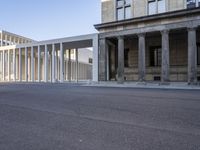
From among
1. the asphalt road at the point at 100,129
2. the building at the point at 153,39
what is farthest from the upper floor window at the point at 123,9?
the asphalt road at the point at 100,129

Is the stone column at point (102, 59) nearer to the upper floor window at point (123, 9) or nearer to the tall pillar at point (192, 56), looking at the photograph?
the upper floor window at point (123, 9)

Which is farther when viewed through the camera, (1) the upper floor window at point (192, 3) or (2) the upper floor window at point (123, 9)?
(2) the upper floor window at point (123, 9)

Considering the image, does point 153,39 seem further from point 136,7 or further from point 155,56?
point 136,7

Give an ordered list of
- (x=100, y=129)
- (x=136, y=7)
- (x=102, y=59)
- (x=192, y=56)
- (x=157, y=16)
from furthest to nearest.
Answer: (x=136, y=7)
(x=102, y=59)
(x=157, y=16)
(x=192, y=56)
(x=100, y=129)

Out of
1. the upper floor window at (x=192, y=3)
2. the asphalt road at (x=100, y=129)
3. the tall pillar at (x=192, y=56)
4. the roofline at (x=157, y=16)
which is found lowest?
the asphalt road at (x=100, y=129)

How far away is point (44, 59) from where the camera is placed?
32.3 m

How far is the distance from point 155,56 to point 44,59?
18.0 metres

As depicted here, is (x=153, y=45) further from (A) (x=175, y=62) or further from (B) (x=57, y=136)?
(B) (x=57, y=136)

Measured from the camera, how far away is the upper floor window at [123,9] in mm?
22422

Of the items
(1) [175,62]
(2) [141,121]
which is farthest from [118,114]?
(1) [175,62]

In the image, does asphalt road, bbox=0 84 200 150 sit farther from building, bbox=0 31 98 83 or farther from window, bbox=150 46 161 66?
window, bbox=150 46 161 66

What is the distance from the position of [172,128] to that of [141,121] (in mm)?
904

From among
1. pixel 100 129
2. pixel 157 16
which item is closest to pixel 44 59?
pixel 157 16

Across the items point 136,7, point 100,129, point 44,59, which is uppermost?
point 136,7
